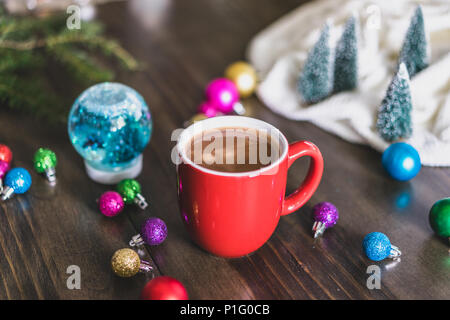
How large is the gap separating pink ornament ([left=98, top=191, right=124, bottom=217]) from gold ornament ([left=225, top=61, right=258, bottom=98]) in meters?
0.38

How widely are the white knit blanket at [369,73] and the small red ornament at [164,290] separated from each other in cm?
44

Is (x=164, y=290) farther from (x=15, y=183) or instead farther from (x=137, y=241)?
(x=15, y=183)

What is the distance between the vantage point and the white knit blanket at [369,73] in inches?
31.6

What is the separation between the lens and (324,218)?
622 mm

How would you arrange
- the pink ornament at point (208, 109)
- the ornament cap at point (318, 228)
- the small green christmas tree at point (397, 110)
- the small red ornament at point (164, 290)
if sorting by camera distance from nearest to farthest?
the small red ornament at point (164, 290)
the ornament cap at point (318, 228)
the small green christmas tree at point (397, 110)
the pink ornament at point (208, 109)

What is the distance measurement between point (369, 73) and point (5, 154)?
2.12 feet

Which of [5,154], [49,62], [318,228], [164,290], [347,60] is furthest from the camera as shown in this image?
[49,62]

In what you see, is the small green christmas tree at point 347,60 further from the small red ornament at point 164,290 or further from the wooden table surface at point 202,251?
the small red ornament at point 164,290

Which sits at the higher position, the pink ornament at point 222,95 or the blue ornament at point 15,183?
the pink ornament at point 222,95

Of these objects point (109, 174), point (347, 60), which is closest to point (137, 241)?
point (109, 174)

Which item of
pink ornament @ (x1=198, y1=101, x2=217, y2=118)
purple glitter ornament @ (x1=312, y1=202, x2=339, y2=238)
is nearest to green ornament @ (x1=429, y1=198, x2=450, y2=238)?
purple glitter ornament @ (x1=312, y1=202, x2=339, y2=238)

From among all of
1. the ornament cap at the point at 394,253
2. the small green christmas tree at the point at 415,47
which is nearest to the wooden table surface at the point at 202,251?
the ornament cap at the point at 394,253

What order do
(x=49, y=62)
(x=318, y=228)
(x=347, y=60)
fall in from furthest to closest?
1. (x=49, y=62)
2. (x=347, y=60)
3. (x=318, y=228)

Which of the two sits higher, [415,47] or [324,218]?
[415,47]
